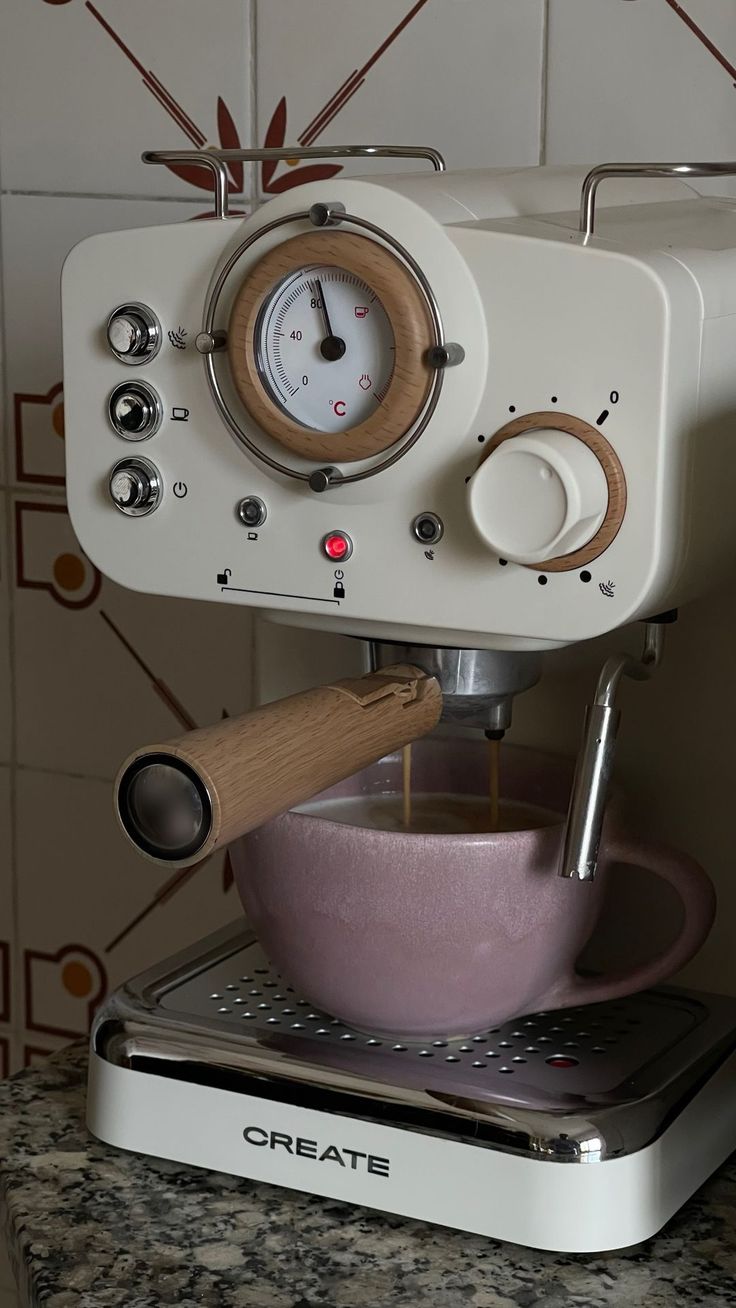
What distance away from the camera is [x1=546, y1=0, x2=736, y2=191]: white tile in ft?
2.41

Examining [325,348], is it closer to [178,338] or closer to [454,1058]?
[178,338]

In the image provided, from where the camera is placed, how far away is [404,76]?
0.81 m

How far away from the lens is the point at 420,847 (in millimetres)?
584

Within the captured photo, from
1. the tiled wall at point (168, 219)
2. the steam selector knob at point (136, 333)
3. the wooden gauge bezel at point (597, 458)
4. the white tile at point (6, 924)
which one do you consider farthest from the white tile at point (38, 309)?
the wooden gauge bezel at point (597, 458)

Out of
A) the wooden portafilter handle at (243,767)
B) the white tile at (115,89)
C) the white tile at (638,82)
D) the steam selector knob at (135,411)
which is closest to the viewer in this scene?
the wooden portafilter handle at (243,767)

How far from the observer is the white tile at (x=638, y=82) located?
2.41 ft

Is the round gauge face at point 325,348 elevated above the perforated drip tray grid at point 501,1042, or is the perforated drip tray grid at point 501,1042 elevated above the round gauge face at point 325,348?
the round gauge face at point 325,348

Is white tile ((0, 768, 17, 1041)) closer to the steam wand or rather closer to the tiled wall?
the tiled wall

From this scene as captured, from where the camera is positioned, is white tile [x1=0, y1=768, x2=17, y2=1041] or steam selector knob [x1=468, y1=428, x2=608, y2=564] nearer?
steam selector knob [x1=468, y1=428, x2=608, y2=564]

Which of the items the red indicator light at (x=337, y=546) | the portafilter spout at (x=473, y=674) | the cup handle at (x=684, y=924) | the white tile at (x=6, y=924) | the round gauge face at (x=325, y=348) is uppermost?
the round gauge face at (x=325, y=348)

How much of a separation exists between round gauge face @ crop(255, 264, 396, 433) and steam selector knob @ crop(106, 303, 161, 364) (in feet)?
0.16

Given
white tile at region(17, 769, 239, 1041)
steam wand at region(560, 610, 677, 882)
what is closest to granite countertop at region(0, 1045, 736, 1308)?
steam wand at region(560, 610, 677, 882)

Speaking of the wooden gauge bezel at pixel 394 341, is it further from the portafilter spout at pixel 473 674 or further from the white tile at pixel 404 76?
the white tile at pixel 404 76

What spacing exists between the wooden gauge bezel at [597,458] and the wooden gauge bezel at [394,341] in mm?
33
